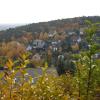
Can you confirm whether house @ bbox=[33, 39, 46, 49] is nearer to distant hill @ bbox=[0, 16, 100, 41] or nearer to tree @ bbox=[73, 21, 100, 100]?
distant hill @ bbox=[0, 16, 100, 41]

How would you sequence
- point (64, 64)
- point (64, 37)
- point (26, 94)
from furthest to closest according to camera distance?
point (64, 37), point (64, 64), point (26, 94)

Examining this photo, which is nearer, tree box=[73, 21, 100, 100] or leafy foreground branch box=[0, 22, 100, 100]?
leafy foreground branch box=[0, 22, 100, 100]

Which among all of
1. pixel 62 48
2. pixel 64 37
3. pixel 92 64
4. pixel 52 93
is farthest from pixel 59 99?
pixel 64 37

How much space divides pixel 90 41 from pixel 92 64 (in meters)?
0.49

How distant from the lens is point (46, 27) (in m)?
126

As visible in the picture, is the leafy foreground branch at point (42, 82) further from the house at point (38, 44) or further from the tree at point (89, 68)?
the house at point (38, 44)

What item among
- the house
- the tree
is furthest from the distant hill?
the tree

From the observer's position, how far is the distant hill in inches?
4614

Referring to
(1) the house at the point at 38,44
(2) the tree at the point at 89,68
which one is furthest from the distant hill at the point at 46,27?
(2) the tree at the point at 89,68

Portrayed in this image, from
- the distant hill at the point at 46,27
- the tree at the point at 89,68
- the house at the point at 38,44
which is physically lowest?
the house at the point at 38,44

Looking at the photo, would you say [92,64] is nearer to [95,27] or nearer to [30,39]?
[95,27]

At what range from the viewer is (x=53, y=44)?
366 feet

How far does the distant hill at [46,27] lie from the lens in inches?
4614

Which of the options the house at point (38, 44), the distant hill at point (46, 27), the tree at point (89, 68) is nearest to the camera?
the tree at point (89, 68)
